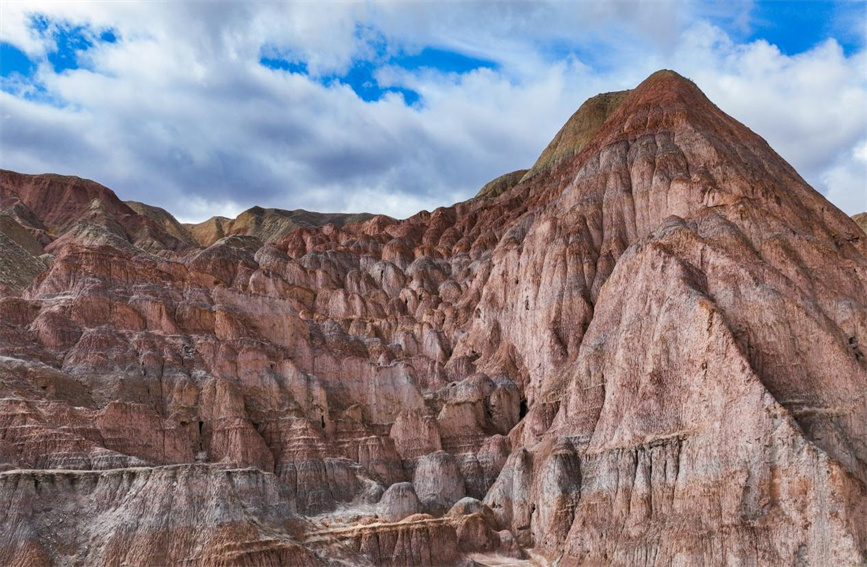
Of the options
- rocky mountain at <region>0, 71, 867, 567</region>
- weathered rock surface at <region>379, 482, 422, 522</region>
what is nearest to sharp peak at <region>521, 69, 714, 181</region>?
rocky mountain at <region>0, 71, 867, 567</region>

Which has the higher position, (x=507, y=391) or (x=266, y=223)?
(x=266, y=223)

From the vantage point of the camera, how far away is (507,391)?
8356cm

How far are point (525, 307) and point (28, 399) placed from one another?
152 ft

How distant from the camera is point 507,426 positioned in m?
83.0

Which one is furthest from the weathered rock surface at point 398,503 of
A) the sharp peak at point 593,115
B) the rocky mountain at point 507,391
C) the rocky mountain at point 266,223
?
the rocky mountain at point 266,223

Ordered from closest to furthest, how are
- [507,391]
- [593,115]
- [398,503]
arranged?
1. [398,503]
2. [507,391]
3. [593,115]

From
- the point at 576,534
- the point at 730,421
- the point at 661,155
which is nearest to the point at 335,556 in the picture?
the point at 576,534

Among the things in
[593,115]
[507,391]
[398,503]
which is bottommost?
[398,503]

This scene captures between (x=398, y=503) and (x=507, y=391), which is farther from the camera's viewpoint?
(x=507, y=391)

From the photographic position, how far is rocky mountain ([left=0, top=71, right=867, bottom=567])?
48594 millimetres

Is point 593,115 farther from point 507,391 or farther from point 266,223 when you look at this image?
point 266,223

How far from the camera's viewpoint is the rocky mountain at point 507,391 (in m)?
48.6

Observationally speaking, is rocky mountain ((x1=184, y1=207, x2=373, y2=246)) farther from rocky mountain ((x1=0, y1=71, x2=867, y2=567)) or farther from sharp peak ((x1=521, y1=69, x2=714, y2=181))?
rocky mountain ((x1=0, y1=71, x2=867, y2=567))

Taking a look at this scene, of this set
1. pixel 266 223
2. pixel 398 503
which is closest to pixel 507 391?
pixel 398 503
